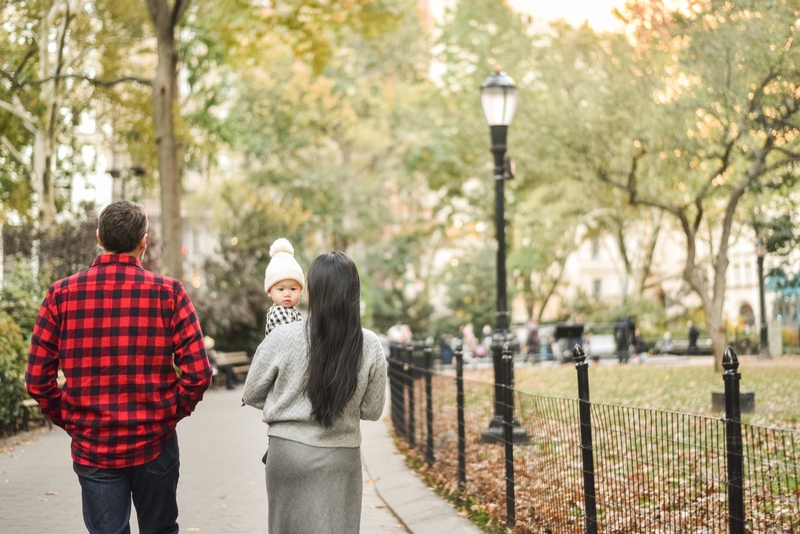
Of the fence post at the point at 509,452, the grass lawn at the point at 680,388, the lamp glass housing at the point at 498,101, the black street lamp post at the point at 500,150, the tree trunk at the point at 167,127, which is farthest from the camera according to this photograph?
the tree trunk at the point at 167,127

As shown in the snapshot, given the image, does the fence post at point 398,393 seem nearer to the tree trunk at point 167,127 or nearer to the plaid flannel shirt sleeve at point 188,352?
the tree trunk at point 167,127

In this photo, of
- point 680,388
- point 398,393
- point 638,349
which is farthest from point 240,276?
point 638,349

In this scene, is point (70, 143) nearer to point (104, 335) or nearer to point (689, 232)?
point (689, 232)

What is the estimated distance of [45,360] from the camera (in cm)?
422

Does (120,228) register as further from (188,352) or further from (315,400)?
(315,400)

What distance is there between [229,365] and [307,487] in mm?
23891

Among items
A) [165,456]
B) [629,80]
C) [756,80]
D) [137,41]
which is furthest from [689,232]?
[165,456]

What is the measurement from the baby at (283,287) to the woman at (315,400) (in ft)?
4.09

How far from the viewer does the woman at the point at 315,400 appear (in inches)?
160

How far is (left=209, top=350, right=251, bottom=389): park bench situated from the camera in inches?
1076

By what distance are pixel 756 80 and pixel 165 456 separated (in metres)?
13.4

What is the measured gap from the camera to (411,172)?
41.2 metres

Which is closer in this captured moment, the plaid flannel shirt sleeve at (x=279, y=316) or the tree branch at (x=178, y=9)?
the plaid flannel shirt sleeve at (x=279, y=316)

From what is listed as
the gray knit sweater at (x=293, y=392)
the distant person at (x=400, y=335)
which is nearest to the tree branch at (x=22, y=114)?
the distant person at (x=400, y=335)
